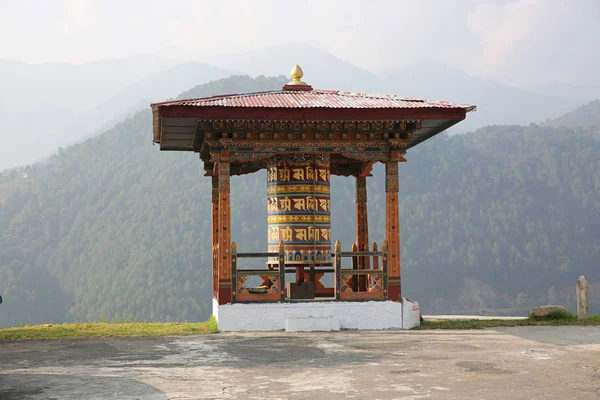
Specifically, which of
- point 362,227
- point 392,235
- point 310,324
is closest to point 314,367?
point 310,324

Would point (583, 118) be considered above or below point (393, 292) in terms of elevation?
above

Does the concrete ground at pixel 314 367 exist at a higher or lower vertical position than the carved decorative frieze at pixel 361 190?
lower

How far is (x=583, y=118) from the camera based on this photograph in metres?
126

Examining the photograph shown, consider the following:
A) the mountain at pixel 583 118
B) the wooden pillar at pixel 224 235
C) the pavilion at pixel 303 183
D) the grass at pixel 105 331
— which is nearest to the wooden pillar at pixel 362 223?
the pavilion at pixel 303 183

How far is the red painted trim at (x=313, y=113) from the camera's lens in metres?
12.9

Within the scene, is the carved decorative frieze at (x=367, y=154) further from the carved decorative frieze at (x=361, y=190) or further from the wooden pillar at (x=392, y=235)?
the carved decorative frieze at (x=361, y=190)

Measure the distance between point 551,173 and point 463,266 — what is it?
1770cm

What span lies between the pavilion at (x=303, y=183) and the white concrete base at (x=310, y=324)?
16 mm

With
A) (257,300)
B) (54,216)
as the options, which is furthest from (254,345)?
(54,216)

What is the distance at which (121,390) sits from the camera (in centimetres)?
712

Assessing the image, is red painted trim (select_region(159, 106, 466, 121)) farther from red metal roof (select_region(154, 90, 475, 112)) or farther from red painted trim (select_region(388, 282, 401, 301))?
red painted trim (select_region(388, 282, 401, 301))

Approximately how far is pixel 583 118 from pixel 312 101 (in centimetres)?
12077

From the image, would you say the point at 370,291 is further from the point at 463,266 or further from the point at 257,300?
the point at 463,266

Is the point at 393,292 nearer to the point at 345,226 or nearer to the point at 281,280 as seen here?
the point at 281,280
